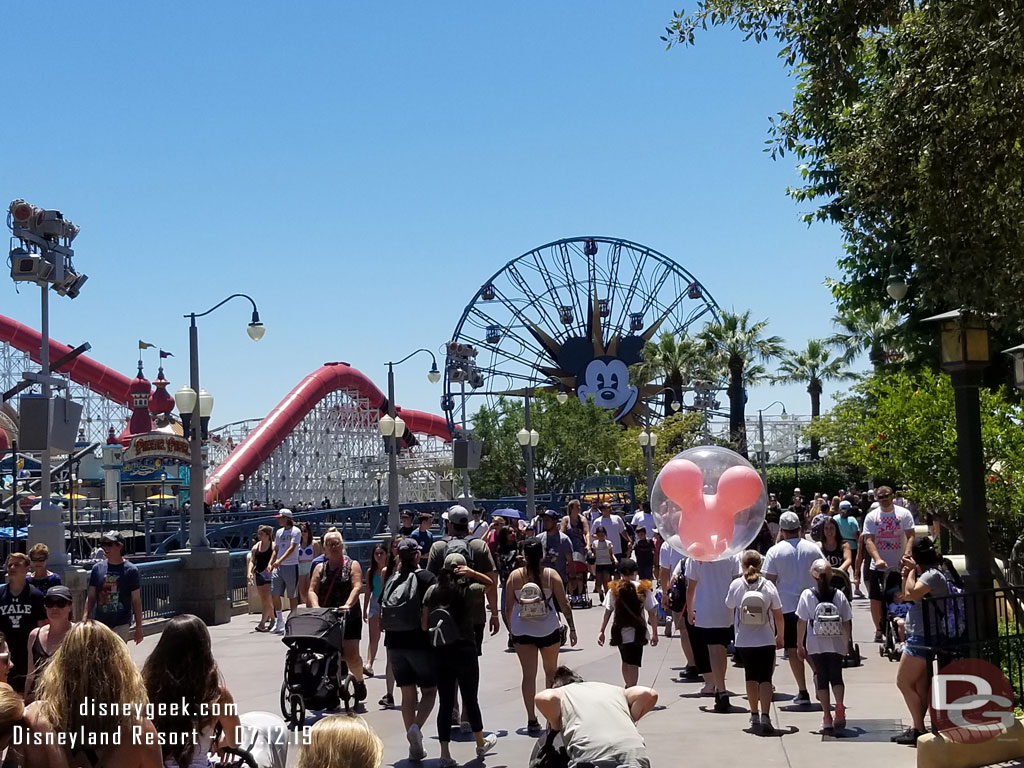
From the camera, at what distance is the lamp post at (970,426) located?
950cm

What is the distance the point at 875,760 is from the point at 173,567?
42.0ft

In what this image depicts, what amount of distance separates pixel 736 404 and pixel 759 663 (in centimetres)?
4122

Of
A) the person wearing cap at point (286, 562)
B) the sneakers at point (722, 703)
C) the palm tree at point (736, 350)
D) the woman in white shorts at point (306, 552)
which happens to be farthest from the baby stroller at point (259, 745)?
the palm tree at point (736, 350)

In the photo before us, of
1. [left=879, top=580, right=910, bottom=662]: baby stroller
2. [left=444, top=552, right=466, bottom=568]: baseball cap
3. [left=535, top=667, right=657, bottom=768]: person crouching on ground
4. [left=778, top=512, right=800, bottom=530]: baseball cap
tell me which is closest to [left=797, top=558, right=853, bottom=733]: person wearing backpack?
[left=778, top=512, right=800, bottom=530]: baseball cap

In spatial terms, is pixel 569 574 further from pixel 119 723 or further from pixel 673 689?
pixel 119 723

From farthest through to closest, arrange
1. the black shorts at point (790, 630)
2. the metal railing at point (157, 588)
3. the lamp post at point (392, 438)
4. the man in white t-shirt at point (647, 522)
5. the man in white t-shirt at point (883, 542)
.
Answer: the lamp post at point (392, 438)
the man in white t-shirt at point (647, 522)
the metal railing at point (157, 588)
the man in white t-shirt at point (883, 542)
the black shorts at point (790, 630)

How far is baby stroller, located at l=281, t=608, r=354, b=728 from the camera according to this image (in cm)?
1003

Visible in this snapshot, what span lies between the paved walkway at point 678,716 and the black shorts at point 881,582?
0.64 metres

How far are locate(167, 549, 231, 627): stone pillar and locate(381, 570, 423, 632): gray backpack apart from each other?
32.8 feet

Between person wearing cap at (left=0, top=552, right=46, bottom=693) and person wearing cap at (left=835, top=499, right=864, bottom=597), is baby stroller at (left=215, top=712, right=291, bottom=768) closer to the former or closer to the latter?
person wearing cap at (left=0, top=552, right=46, bottom=693)

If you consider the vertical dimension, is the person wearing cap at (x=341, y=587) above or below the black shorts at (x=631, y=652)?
above

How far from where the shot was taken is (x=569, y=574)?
18891 millimetres

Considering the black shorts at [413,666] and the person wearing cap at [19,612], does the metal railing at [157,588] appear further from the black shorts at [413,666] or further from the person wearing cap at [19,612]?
the black shorts at [413,666]

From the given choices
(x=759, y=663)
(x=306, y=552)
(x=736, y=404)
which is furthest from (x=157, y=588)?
(x=736, y=404)
